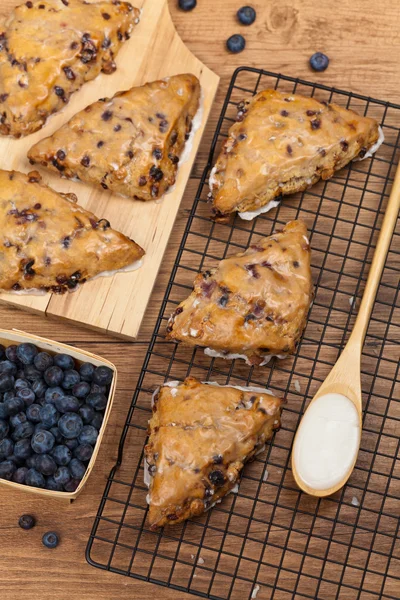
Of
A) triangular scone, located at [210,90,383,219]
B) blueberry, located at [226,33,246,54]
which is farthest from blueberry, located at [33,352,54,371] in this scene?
blueberry, located at [226,33,246,54]

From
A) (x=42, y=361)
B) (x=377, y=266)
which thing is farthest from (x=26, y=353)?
(x=377, y=266)

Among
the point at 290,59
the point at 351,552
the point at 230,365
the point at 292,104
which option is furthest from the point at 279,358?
the point at 290,59

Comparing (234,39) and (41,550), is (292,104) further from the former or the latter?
(41,550)

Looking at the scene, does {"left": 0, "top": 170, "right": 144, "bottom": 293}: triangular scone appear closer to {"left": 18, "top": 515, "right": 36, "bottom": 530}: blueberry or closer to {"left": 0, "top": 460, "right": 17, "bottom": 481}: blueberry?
{"left": 0, "top": 460, "right": 17, "bottom": 481}: blueberry

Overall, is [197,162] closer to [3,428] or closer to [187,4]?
[187,4]

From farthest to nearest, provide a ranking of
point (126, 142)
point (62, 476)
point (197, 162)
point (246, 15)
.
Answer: point (246, 15) < point (197, 162) < point (126, 142) < point (62, 476)

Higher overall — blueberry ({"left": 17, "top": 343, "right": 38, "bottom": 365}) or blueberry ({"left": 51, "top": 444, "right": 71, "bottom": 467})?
blueberry ({"left": 17, "top": 343, "right": 38, "bottom": 365})
